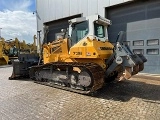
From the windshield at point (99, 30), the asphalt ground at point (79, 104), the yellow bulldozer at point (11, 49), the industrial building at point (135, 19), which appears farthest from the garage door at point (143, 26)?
the yellow bulldozer at point (11, 49)

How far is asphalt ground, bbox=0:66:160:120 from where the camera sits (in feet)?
14.0

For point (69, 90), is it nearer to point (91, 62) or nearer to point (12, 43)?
point (91, 62)

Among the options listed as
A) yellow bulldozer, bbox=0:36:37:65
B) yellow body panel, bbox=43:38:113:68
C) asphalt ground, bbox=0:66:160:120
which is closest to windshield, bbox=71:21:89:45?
yellow body panel, bbox=43:38:113:68

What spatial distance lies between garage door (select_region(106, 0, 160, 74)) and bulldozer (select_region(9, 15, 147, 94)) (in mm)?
3820

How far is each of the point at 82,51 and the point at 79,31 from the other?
888 mm

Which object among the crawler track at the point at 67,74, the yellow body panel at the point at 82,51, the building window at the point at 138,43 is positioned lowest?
the crawler track at the point at 67,74

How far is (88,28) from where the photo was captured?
6348 mm

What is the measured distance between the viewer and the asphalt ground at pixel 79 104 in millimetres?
4273

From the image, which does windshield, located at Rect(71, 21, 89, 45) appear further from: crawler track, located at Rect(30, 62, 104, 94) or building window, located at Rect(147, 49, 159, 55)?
building window, located at Rect(147, 49, 159, 55)

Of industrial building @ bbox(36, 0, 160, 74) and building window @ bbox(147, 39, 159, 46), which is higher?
industrial building @ bbox(36, 0, 160, 74)

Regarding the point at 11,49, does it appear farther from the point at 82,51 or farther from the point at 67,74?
the point at 82,51

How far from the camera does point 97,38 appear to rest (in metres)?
6.45

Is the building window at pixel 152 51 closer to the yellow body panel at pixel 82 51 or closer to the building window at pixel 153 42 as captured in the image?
the building window at pixel 153 42

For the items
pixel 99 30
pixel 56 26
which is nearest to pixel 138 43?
pixel 99 30
